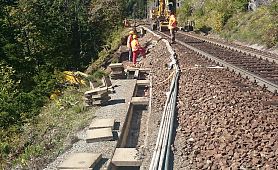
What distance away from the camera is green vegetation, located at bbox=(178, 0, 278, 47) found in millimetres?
22438

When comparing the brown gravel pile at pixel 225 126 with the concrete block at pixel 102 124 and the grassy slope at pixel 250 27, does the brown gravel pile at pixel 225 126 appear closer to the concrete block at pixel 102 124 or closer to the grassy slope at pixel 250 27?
the concrete block at pixel 102 124

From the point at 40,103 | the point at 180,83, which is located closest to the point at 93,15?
the point at 40,103

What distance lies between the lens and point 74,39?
5744 cm

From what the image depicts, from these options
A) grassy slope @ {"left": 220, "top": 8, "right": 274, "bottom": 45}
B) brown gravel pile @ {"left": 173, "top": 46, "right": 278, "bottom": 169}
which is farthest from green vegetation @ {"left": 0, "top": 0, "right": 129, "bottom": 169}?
grassy slope @ {"left": 220, "top": 8, "right": 274, "bottom": 45}

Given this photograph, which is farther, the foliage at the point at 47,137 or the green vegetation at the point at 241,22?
the green vegetation at the point at 241,22

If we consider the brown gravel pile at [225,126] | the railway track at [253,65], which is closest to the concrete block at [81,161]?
the brown gravel pile at [225,126]

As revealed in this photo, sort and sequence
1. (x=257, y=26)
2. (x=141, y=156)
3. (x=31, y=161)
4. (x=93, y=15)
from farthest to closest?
(x=93, y=15) < (x=257, y=26) < (x=31, y=161) < (x=141, y=156)

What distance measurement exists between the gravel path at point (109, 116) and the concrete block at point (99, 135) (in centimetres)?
9

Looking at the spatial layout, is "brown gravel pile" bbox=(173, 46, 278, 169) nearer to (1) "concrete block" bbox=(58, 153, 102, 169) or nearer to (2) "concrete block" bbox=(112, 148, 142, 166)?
(2) "concrete block" bbox=(112, 148, 142, 166)

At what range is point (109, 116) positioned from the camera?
979 cm

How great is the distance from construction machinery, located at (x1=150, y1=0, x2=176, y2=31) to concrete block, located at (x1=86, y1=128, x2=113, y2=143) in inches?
1000

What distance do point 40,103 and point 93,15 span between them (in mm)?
49024

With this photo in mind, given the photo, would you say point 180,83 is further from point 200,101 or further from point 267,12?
point 267,12

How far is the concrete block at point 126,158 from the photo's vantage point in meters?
6.70
